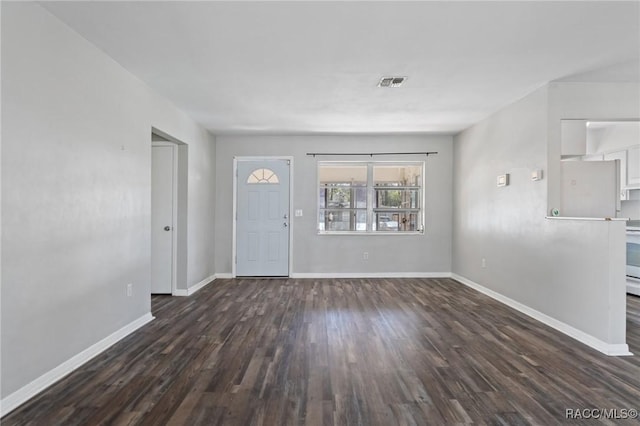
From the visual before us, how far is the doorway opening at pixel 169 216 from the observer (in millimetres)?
4605

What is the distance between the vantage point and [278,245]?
5887 millimetres

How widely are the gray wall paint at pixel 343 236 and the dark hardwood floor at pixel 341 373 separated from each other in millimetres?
2064

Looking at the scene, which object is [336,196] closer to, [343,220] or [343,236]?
[343,220]

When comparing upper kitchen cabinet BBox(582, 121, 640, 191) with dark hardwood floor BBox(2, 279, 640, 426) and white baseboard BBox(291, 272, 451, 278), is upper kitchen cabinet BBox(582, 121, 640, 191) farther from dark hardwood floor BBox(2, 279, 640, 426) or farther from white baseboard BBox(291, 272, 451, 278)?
white baseboard BBox(291, 272, 451, 278)

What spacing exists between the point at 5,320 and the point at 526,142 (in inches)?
192

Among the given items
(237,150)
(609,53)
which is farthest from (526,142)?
(237,150)

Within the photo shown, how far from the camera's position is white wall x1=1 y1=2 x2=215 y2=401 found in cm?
194

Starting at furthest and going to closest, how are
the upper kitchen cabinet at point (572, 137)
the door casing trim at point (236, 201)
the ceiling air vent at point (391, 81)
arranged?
the door casing trim at point (236, 201) < the upper kitchen cabinet at point (572, 137) < the ceiling air vent at point (391, 81)

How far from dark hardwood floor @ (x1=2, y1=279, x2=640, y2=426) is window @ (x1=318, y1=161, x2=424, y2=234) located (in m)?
2.39

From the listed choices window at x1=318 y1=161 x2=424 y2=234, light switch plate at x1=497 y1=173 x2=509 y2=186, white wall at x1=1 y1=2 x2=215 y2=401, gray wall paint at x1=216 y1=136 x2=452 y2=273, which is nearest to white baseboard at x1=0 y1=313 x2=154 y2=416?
white wall at x1=1 y1=2 x2=215 y2=401

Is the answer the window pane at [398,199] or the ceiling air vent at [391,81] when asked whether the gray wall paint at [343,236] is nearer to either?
the window pane at [398,199]

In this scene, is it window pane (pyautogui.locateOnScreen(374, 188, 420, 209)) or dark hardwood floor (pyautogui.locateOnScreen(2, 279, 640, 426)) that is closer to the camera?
dark hardwood floor (pyautogui.locateOnScreen(2, 279, 640, 426))

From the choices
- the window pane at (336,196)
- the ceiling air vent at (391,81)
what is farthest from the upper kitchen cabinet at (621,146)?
the window pane at (336,196)

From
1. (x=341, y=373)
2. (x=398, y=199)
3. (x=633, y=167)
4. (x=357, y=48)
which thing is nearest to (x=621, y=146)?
(x=633, y=167)
